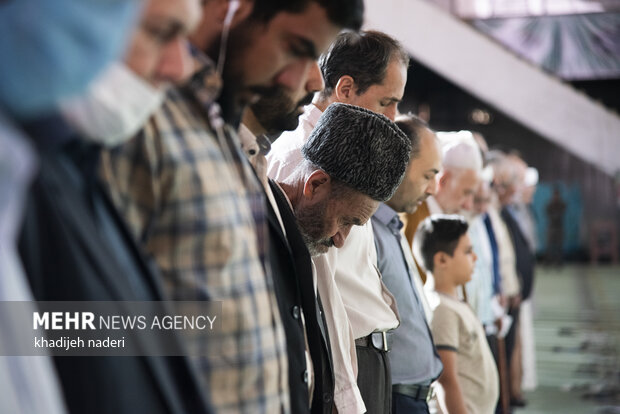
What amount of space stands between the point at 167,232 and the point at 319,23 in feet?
1.42

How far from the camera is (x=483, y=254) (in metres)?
4.74

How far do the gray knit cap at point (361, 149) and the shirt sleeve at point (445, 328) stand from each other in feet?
4.10

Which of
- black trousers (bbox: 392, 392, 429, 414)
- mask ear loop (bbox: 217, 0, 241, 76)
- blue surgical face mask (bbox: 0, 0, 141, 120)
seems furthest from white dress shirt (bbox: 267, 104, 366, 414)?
blue surgical face mask (bbox: 0, 0, 141, 120)

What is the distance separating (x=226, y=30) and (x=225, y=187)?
0.28 metres

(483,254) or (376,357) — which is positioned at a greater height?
(483,254)

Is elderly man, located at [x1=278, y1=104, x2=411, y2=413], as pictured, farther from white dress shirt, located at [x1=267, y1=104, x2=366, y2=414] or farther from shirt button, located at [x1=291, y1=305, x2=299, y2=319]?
shirt button, located at [x1=291, y1=305, x2=299, y2=319]

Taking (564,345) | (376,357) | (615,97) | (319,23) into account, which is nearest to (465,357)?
(376,357)

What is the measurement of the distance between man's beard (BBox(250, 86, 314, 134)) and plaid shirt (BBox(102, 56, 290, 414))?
22 centimetres

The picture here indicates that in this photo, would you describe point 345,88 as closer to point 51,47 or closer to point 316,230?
point 316,230

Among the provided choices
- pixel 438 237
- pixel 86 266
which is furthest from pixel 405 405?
pixel 86 266

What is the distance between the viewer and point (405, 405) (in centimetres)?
269

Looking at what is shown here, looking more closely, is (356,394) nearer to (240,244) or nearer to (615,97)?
(240,244)

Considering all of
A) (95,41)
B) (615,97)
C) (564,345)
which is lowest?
(564,345)

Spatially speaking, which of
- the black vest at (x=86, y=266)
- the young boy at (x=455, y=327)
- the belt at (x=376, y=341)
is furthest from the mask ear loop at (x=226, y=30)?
the young boy at (x=455, y=327)
